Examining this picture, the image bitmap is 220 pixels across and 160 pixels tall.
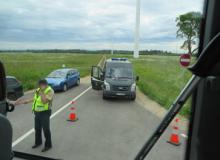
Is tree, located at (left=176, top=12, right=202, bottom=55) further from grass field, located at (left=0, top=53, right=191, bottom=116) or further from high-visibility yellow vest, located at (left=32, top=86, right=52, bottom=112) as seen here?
high-visibility yellow vest, located at (left=32, top=86, right=52, bottom=112)

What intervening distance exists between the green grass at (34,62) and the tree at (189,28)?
150 centimetres

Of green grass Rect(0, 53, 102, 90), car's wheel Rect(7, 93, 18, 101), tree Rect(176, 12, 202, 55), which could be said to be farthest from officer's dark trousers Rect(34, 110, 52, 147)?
tree Rect(176, 12, 202, 55)

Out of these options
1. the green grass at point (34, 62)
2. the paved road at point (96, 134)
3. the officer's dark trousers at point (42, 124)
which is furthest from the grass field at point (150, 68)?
the officer's dark trousers at point (42, 124)

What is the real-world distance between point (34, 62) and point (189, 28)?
117 inches

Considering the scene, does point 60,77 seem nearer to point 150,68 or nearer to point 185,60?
point 150,68

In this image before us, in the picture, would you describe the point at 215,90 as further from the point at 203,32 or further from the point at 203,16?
the point at 203,16

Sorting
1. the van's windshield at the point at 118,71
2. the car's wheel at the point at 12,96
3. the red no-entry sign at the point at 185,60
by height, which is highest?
the red no-entry sign at the point at 185,60

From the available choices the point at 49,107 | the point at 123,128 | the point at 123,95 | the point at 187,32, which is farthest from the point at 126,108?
the point at 187,32

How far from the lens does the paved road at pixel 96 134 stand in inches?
147

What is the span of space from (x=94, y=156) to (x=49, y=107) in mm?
1325

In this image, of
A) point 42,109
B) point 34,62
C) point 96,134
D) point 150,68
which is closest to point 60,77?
point 96,134

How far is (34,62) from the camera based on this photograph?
157 inches

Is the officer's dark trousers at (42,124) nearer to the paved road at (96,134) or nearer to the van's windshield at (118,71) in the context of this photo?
the paved road at (96,134)

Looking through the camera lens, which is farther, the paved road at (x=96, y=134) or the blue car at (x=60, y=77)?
the blue car at (x=60, y=77)
